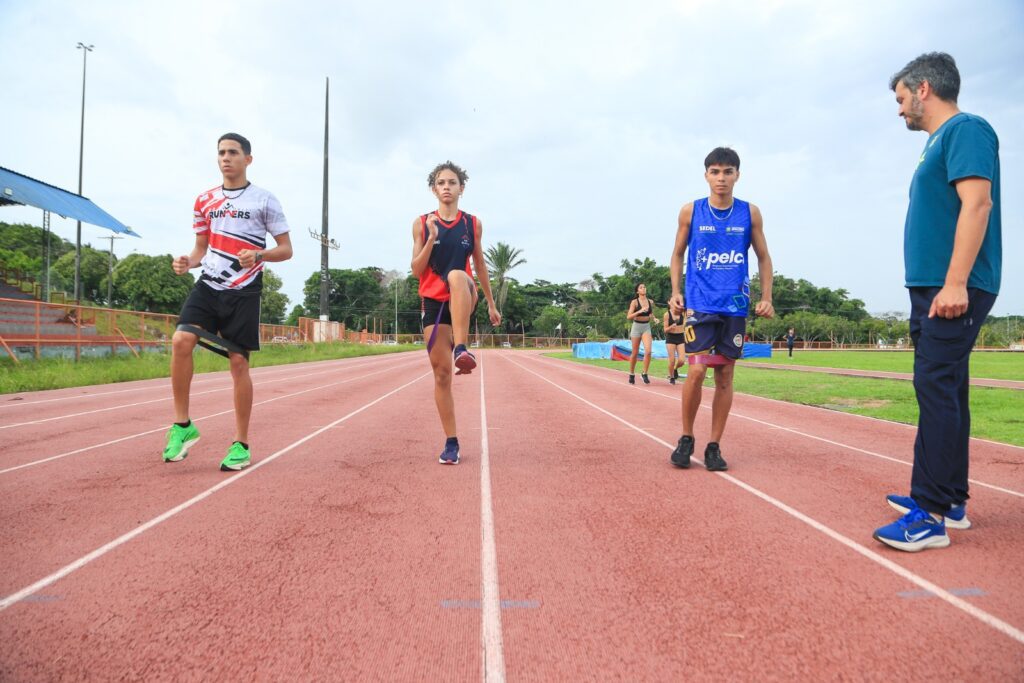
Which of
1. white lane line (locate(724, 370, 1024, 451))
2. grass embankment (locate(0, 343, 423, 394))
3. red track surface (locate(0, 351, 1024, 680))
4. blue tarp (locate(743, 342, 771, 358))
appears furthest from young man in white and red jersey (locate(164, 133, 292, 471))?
blue tarp (locate(743, 342, 771, 358))

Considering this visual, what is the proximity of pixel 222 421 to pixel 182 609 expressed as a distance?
4.42m

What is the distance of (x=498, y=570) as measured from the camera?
6.73 ft

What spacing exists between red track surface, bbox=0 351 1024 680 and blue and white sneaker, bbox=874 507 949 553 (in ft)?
0.17

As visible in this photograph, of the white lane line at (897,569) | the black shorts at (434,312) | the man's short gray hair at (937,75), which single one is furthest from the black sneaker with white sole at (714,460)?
the man's short gray hair at (937,75)

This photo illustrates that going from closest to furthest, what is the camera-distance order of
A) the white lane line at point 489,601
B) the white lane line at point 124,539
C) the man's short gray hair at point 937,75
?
the white lane line at point 489,601, the white lane line at point 124,539, the man's short gray hair at point 937,75

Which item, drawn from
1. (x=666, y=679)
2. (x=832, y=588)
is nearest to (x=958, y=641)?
(x=832, y=588)

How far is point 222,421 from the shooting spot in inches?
225

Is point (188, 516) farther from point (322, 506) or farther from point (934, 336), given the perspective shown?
point (934, 336)

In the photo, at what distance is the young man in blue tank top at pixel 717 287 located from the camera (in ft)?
12.1

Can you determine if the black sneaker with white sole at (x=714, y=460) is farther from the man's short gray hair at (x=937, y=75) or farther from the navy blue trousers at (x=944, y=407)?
the man's short gray hair at (x=937, y=75)

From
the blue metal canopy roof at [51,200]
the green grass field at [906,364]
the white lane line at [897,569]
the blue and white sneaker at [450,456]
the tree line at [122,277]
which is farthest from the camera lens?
the tree line at [122,277]

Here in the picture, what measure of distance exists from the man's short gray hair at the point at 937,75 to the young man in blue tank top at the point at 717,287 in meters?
1.23

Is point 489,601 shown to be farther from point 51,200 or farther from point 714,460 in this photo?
point 51,200

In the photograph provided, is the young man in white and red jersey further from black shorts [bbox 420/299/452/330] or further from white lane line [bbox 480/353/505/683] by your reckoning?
white lane line [bbox 480/353/505/683]
